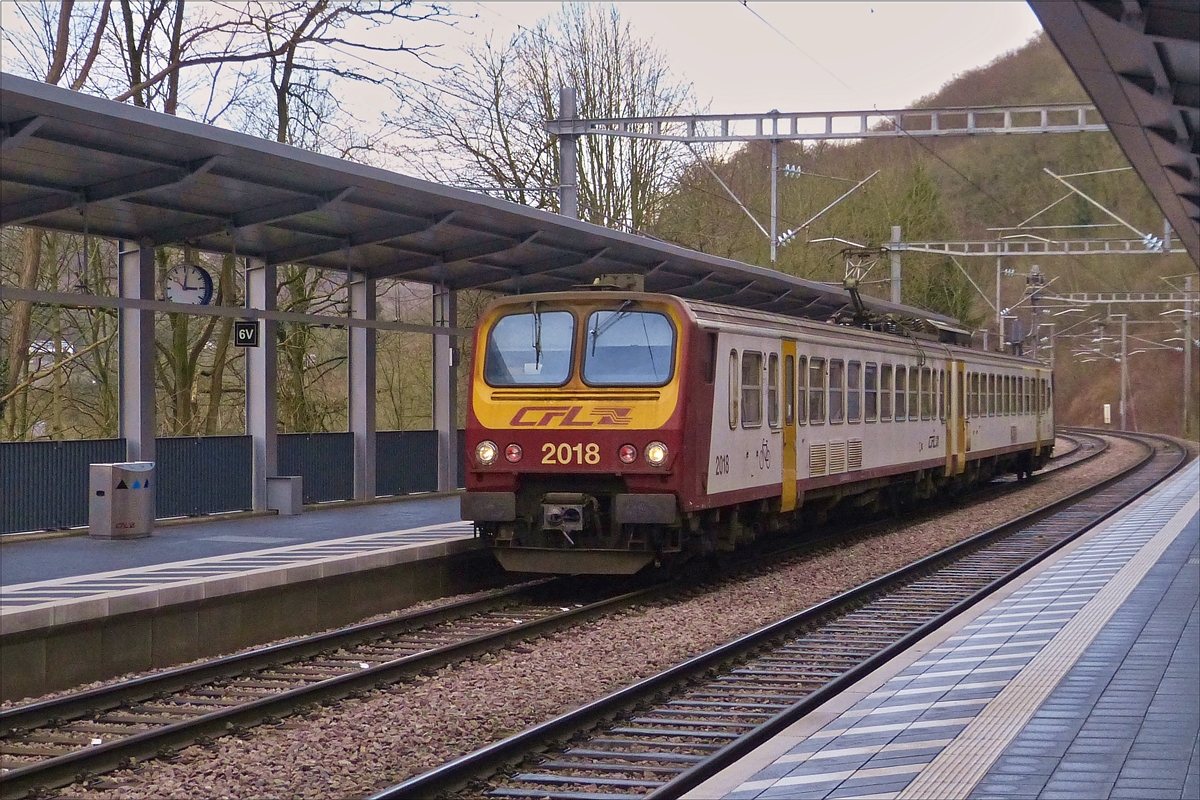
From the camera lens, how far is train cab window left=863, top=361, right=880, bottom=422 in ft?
59.4

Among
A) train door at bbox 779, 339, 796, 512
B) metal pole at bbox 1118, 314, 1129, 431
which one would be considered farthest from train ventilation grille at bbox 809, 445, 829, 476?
metal pole at bbox 1118, 314, 1129, 431

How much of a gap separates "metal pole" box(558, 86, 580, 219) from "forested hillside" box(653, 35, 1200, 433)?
24.8 feet

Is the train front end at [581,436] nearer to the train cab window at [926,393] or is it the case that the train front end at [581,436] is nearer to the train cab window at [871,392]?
the train cab window at [871,392]

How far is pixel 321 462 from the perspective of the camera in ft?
58.4

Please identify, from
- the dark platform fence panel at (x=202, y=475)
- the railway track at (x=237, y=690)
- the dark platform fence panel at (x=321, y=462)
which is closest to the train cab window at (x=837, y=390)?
the railway track at (x=237, y=690)

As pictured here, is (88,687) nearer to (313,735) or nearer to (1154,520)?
A: (313,735)

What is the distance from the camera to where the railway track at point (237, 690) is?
7.22 m

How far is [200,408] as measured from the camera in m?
23.3

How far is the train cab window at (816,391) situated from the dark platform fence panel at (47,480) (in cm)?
753

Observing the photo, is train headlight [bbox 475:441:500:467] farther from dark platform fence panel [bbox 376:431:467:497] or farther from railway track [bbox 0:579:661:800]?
dark platform fence panel [bbox 376:431:467:497]

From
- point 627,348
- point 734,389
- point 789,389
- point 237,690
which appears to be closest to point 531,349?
point 627,348

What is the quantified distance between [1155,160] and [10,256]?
15626mm

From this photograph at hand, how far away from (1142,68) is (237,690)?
693 centimetres

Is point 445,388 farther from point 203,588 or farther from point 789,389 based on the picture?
point 203,588
